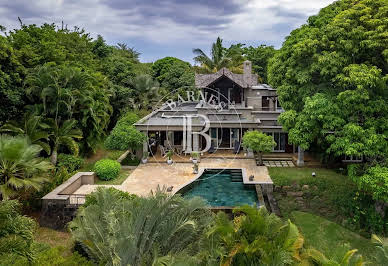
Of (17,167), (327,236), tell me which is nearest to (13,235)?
(17,167)

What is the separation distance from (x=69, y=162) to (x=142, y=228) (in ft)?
41.1

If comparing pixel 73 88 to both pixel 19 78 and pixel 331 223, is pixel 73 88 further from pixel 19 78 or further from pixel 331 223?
pixel 331 223

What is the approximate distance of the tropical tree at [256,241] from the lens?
6.58 metres

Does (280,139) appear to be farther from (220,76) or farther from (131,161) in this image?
(131,161)

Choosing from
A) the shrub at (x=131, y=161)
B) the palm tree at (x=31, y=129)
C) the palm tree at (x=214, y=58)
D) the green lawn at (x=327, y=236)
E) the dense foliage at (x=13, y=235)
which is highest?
the palm tree at (x=214, y=58)

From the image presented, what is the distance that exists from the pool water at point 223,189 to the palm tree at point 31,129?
8.05 m

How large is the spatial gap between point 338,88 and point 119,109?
69.4 feet

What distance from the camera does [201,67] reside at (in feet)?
144

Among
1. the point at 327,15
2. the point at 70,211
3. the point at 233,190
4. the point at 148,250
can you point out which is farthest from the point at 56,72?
the point at 327,15

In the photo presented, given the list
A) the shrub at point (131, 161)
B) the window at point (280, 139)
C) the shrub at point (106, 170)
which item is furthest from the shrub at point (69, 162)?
the window at point (280, 139)

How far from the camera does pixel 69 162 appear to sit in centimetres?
1864

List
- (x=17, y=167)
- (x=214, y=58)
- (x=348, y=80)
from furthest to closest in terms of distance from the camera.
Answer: (x=214, y=58) < (x=17, y=167) < (x=348, y=80)

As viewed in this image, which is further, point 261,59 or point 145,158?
point 261,59

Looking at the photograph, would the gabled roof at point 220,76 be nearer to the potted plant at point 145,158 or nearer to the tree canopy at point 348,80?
the potted plant at point 145,158
